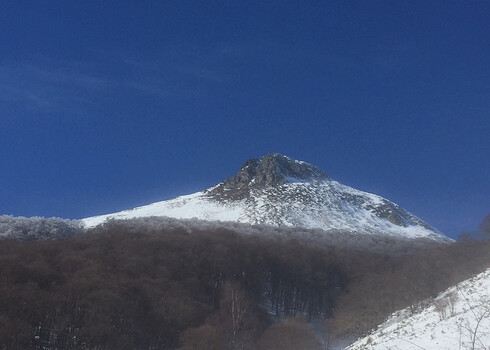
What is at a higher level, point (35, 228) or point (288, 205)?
point (288, 205)

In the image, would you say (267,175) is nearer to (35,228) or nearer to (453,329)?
(35,228)

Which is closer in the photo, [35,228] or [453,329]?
[453,329]

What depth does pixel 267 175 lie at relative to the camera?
170 meters

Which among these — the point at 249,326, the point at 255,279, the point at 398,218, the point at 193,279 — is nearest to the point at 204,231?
the point at 255,279

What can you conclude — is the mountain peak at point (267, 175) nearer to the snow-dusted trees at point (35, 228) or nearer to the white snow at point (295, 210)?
the white snow at point (295, 210)

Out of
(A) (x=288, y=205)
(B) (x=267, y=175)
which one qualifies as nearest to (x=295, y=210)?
(A) (x=288, y=205)

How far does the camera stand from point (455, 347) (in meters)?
18.4

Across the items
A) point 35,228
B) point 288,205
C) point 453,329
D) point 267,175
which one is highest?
point 267,175

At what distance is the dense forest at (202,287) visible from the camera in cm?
5084

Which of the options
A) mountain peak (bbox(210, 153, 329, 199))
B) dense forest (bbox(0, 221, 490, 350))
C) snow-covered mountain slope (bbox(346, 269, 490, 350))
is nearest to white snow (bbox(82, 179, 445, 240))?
mountain peak (bbox(210, 153, 329, 199))

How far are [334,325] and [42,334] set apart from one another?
3774cm

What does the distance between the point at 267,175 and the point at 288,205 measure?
2510 centimetres

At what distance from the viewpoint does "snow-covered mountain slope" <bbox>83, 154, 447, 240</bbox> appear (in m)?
139

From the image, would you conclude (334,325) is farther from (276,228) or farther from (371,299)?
(276,228)
